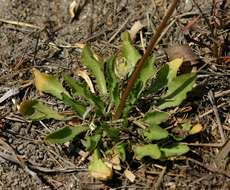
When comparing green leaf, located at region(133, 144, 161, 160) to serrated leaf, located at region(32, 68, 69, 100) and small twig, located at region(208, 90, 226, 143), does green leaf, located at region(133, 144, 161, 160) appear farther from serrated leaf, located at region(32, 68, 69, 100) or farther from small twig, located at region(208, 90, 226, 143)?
serrated leaf, located at region(32, 68, 69, 100)

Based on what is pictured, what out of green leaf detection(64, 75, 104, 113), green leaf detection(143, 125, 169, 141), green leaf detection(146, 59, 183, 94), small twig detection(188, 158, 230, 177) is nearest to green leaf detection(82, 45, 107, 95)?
green leaf detection(64, 75, 104, 113)

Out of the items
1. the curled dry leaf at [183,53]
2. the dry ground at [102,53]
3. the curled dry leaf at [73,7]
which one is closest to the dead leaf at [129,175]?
the dry ground at [102,53]

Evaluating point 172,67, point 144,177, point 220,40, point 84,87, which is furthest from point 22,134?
point 220,40

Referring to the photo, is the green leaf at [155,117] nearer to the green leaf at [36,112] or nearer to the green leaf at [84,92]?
the green leaf at [84,92]

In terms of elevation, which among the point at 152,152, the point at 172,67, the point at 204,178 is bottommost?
the point at 204,178

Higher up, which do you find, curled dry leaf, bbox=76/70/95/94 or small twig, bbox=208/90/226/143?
curled dry leaf, bbox=76/70/95/94

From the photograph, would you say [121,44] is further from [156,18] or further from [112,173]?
[112,173]
